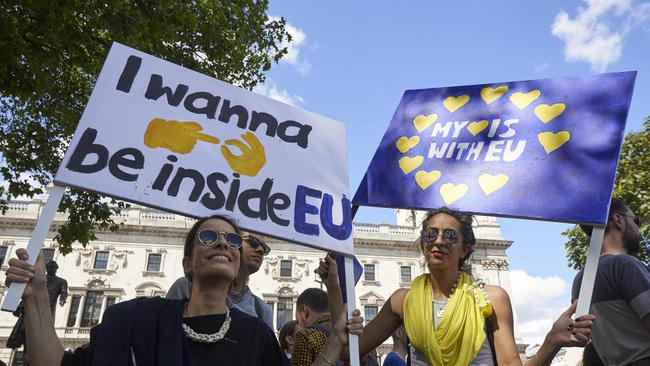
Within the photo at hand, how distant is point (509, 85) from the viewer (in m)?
3.27

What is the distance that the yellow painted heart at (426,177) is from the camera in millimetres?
3016

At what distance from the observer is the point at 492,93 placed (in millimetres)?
3283

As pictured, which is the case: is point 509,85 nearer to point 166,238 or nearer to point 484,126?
point 484,126

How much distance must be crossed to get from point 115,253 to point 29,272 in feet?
→ 101

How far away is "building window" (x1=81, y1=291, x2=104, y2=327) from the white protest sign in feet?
98.8

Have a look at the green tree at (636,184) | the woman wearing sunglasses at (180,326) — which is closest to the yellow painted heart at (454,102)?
the woman wearing sunglasses at (180,326)

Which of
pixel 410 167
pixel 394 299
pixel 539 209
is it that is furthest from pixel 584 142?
pixel 394 299

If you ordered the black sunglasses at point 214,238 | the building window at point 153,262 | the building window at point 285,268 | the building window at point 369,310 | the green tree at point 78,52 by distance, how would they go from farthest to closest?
1. the building window at point 369,310
2. the building window at point 285,268
3. the building window at point 153,262
4. the green tree at point 78,52
5. the black sunglasses at point 214,238

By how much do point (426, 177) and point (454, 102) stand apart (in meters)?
0.65

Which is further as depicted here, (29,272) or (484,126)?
(484,126)

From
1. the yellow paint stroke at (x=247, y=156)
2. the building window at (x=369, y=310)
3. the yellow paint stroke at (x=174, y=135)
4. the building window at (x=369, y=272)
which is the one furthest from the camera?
the building window at (x=369, y=272)

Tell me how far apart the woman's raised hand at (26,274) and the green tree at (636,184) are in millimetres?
13383

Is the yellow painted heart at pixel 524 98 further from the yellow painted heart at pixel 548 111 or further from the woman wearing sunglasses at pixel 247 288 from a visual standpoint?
the woman wearing sunglasses at pixel 247 288

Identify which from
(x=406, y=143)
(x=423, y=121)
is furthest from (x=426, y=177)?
(x=423, y=121)
